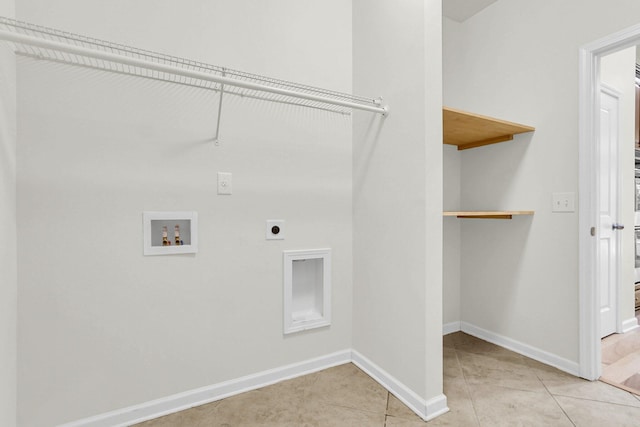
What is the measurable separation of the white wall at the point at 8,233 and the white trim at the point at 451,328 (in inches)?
100.0

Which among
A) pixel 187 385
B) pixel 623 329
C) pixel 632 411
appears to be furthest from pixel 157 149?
pixel 623 329

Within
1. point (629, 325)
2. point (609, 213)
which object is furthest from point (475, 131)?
point (629, 325)

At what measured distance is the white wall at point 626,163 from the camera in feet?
7.81

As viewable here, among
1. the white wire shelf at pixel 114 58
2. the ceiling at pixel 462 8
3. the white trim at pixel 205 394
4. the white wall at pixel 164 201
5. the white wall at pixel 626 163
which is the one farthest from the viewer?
the white wall at pixel 626 163

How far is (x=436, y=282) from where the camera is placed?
1.49m

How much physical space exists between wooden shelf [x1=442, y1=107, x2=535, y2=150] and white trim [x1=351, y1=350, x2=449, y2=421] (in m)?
1.50

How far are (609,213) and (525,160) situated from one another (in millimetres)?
998

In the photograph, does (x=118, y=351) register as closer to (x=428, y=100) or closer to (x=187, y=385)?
(x=187, y=385)

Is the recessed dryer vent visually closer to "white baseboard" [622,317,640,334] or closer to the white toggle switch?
the white toggle switch

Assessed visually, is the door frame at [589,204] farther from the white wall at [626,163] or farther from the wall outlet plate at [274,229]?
the wall outlet plate at [274,229]

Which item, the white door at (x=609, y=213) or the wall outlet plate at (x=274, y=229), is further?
the white door at (x=609, y=213)

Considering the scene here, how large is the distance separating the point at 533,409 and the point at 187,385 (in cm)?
175

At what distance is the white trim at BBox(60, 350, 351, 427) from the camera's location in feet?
4.54

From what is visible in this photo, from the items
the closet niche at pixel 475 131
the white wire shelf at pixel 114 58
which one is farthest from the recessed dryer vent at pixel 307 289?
the white wire shelf at pixel 114 58
